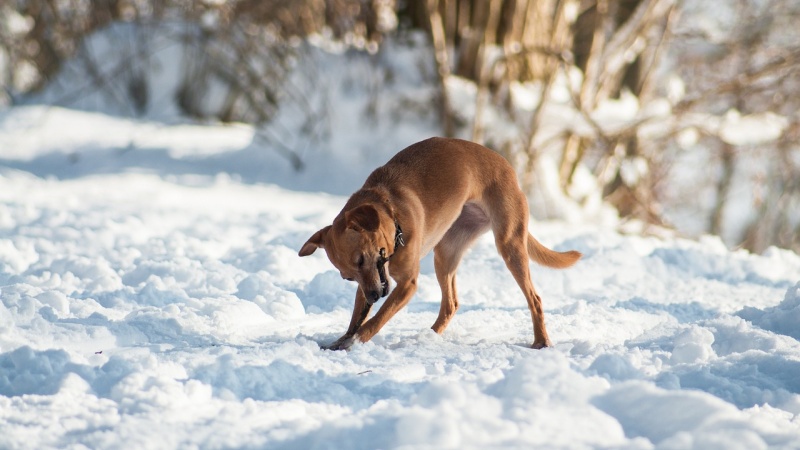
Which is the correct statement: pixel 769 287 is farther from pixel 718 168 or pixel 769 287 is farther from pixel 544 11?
pixel 718 168

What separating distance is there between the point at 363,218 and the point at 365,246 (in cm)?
14

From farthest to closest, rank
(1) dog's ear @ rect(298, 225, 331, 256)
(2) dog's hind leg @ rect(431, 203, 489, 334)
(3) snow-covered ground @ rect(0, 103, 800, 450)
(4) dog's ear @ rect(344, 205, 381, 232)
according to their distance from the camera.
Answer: (2) dog's hind leg @ rect(431, 203, 489, 334) → (1) dog's ear @ rect(298, 225, 331, 256) → (4) dog's ear @ rect(344, 205, 381, 232) → (3) snow-covered ground @ rect(0, 103, 800, 450)

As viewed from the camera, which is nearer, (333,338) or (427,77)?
(333,338)

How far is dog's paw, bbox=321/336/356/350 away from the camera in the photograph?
4.48 metres

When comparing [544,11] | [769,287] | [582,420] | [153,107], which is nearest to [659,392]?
[582,420]

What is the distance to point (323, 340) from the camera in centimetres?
478

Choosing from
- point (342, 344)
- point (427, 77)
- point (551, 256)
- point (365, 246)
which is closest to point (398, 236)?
point (365, 246)

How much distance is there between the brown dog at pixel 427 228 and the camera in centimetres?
450

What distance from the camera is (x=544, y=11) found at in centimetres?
1279

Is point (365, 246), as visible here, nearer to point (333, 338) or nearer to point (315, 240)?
point (315, 240)

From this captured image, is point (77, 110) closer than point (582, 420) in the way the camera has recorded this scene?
No

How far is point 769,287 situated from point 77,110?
36.2 feet

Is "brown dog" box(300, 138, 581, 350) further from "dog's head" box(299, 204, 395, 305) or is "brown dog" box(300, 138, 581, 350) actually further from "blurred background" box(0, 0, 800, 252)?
"blurred background" box(0, 0, 800, 252)

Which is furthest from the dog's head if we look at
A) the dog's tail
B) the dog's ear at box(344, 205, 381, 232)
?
the dog's tail
